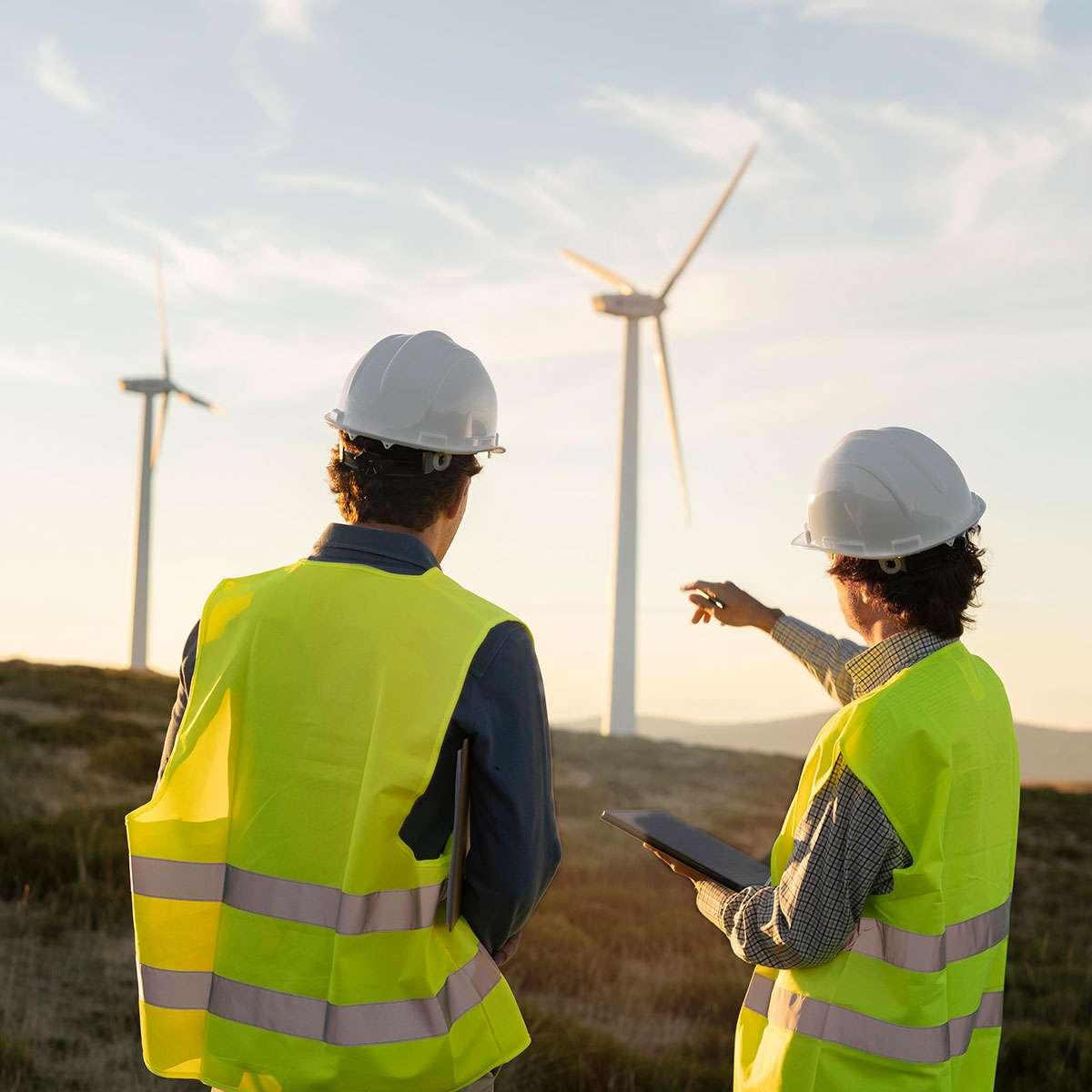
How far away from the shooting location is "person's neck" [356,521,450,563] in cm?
260

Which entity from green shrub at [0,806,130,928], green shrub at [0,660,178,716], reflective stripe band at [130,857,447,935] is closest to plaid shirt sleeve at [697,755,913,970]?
reflective stripe band at [130,857,447,935]

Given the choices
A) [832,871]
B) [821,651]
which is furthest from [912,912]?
[821,651]

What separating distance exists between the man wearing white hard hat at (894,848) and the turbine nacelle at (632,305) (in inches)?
1431

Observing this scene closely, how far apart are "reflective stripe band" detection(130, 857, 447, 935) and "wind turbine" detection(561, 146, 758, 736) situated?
2974 cm

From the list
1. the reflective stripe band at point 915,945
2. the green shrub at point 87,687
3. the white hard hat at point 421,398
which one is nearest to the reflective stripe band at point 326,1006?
the reflective stripe band at point 915,945

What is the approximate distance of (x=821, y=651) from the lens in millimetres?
3557

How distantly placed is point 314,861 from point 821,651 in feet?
5.77

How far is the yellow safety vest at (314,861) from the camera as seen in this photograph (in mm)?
2355

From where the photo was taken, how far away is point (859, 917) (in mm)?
2572

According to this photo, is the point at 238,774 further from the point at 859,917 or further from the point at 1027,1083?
the point at 1027,1083

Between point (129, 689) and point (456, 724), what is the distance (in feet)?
76.0

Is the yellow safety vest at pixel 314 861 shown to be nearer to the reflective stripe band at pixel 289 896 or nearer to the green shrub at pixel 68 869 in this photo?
the reflective stripe band at pixel 289 896

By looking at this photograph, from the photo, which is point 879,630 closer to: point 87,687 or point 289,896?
point 289,896

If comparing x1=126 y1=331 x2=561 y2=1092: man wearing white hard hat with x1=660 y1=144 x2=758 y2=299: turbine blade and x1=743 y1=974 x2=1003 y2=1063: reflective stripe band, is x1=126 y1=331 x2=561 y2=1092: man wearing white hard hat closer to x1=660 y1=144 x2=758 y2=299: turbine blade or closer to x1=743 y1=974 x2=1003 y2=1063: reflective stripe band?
x1=743 y1=974 x2=1003 y2=1063: reflective stripe band
